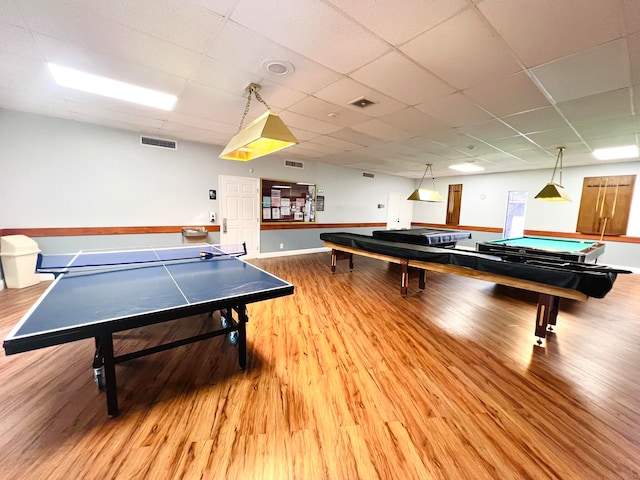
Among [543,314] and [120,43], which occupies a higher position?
[120,43]

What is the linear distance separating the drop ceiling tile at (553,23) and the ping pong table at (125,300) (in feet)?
7.86

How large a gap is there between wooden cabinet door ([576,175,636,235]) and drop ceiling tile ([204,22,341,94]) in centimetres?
764

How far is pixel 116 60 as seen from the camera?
2316 mm

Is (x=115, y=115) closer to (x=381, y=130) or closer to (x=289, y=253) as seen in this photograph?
(x=381, y=130)

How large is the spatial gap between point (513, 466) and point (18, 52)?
4.75 metres

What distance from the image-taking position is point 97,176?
432cm

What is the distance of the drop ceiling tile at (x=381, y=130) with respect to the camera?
12.8ft

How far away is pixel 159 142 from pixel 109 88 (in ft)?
6.67

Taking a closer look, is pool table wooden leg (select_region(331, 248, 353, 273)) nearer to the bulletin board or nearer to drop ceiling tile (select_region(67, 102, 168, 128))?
the bulletin board

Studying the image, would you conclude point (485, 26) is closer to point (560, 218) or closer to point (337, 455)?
point (337, 455)

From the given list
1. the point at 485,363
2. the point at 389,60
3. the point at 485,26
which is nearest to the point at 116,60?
the point at 389,60

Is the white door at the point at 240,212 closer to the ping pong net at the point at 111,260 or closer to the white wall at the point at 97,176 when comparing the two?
the white wall at the point at 97,176

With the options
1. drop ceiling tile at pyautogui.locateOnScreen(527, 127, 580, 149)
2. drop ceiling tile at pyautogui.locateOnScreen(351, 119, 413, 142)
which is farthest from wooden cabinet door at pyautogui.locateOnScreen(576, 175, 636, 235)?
drop ceiling tile at pyautogui.locateOnScreen(351, 119, 413, 142)

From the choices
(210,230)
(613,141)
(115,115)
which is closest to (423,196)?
(613,141)
